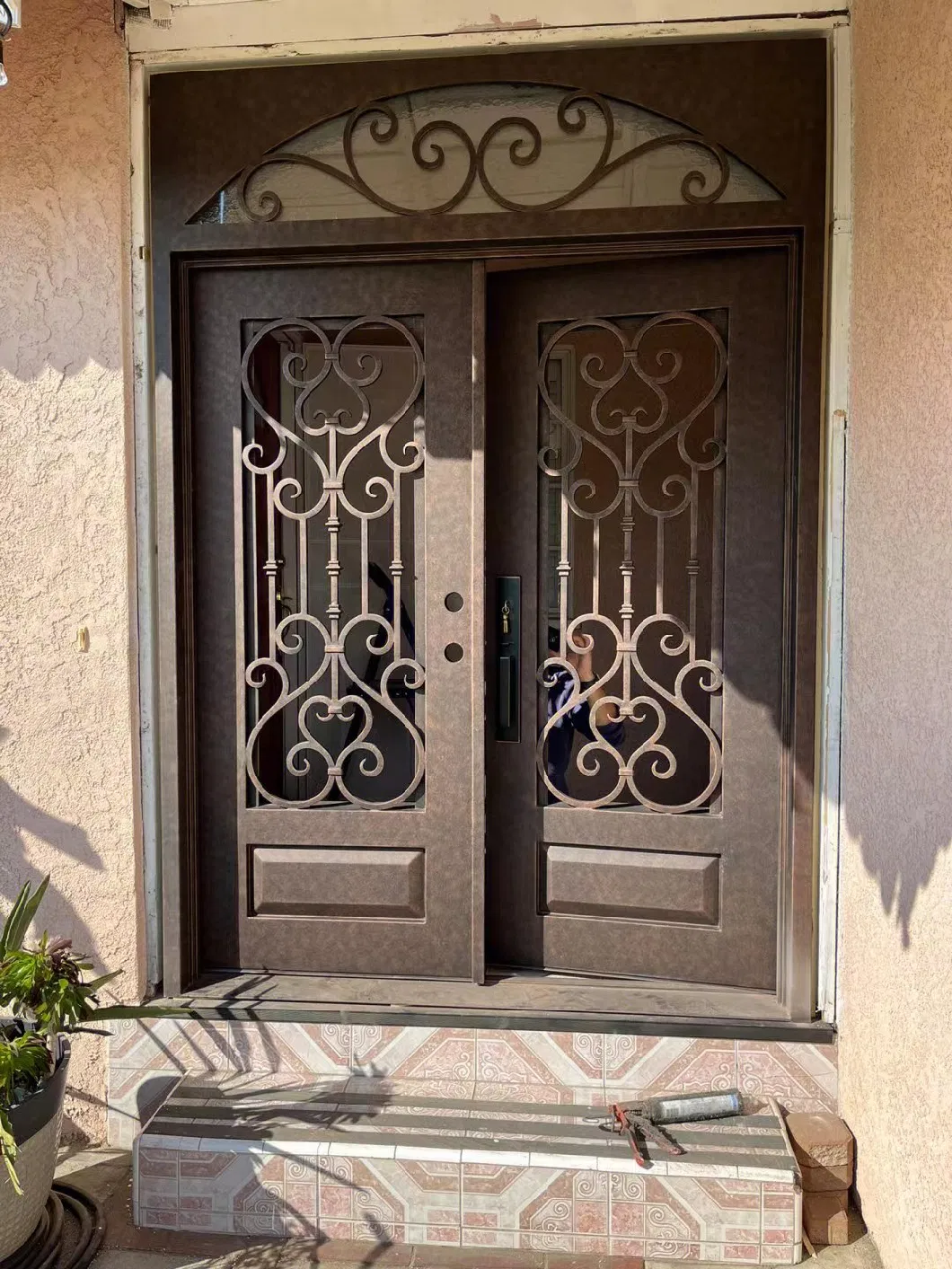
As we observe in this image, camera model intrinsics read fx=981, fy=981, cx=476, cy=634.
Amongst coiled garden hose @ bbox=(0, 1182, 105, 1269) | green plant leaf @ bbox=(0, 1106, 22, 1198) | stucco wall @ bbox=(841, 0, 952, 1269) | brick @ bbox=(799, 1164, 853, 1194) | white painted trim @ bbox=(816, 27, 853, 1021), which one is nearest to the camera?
stucco wall @ bbox=(841, 0, 952, 1269)

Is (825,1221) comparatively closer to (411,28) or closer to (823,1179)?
(823,1179)

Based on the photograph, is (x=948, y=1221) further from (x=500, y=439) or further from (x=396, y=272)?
(x=396, y=272)

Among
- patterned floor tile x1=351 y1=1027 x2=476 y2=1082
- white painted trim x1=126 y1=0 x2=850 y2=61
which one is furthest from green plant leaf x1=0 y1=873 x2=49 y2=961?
white painted trim x1=126 y1=0 x2=850 y2=61

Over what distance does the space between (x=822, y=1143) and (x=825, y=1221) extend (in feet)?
0.56

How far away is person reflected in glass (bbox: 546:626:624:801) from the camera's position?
288cm

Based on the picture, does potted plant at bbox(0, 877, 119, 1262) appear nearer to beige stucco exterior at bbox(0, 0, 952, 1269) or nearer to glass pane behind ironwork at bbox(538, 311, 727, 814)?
beige stucco exterior at bbox(0, 0, 952, 1269)

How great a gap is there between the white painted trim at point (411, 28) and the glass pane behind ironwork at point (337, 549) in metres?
0.73

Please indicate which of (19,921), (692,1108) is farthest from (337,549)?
(692,1108)

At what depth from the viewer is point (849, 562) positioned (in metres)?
2.60

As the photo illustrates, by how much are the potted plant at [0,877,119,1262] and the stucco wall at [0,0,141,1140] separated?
1.09ft

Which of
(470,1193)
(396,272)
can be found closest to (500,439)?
(396,272)

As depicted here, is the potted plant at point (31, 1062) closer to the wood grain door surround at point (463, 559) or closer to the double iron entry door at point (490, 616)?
the wood grain door surround at point (463, 559)

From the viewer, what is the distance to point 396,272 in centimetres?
285

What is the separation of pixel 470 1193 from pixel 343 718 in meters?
1.30
